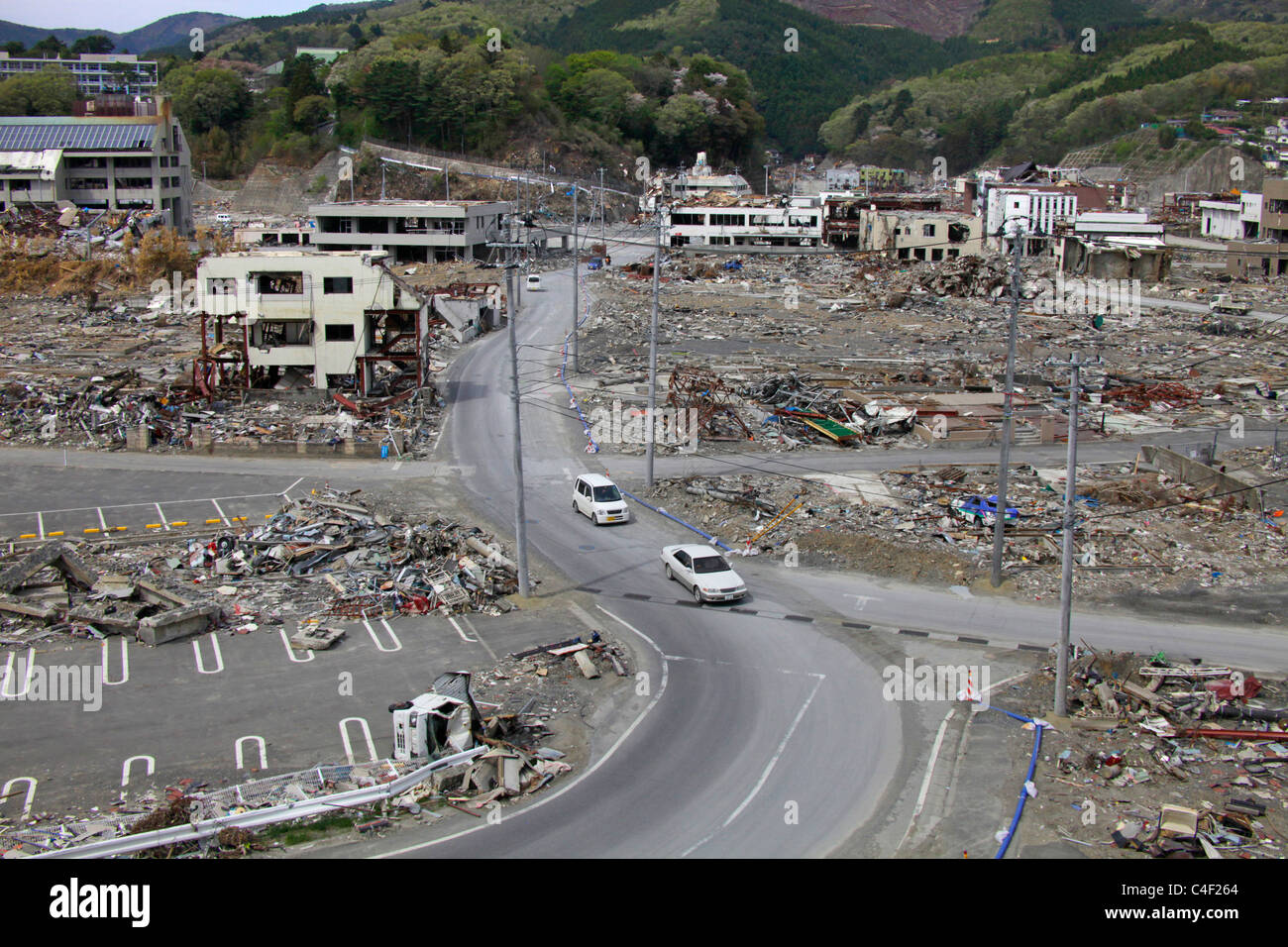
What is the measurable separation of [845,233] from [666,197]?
662 inches

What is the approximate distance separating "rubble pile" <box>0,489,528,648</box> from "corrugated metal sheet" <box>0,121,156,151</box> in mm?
71160

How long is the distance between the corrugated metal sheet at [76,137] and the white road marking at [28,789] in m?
80.5

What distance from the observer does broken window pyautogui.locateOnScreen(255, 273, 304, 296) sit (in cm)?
3466

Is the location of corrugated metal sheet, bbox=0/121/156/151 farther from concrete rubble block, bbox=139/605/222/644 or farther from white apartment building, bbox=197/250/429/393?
concrete rubble block, bbox=139/605/222/644

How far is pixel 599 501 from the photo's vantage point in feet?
82.3

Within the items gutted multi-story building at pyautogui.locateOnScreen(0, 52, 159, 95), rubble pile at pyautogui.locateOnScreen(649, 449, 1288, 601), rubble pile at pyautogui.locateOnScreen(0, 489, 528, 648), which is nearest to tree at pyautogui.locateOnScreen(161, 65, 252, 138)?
gutted multi-story building at pyautogui.locateOnScreen(0, 52, 159, 95)

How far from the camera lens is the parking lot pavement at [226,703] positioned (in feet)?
46.7

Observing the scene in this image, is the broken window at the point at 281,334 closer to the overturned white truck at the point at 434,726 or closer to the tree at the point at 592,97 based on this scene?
the overturned white truck at the point at 434,726

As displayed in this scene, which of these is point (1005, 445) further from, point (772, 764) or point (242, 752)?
point (242, 752)

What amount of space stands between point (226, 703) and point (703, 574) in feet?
28.4

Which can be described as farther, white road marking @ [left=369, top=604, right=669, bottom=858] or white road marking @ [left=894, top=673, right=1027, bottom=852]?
white road marking @ [left=894, top=673, right=1027, bottom=852]

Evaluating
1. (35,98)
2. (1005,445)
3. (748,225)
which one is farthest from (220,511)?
(35,98)

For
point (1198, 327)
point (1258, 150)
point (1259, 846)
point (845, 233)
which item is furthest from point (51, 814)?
point (1258, 150)

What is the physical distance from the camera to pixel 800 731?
50.7ft
